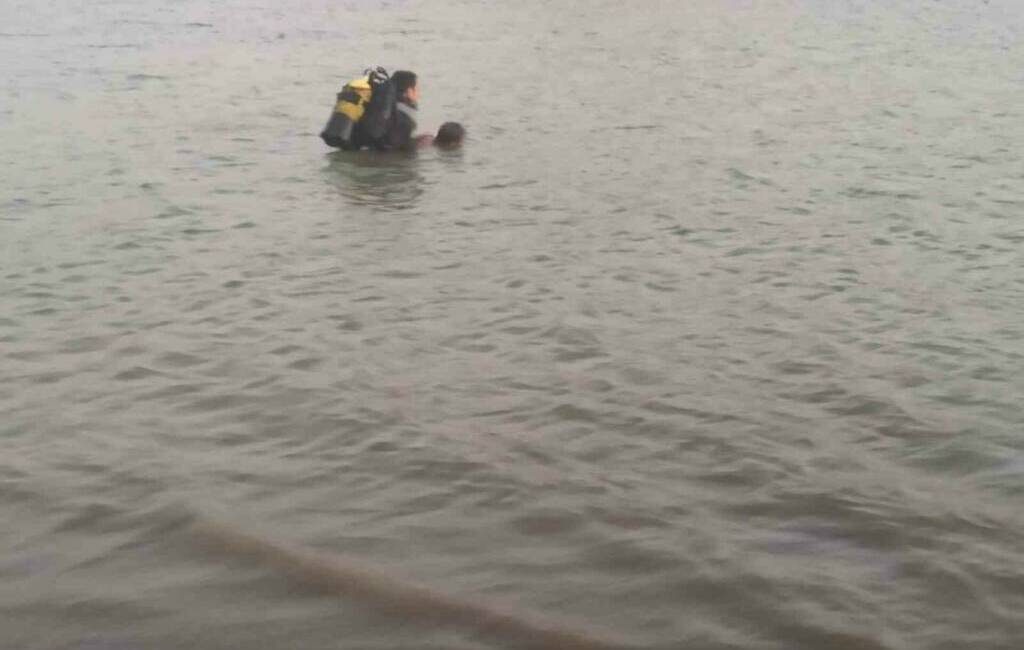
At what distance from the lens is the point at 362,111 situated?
13.4 meters

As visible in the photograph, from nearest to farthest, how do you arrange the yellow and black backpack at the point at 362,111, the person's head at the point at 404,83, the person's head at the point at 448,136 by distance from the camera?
the yellow and black backpack at the point at 362,111 → the person's head at the point at 404,83 → the person's head at the point at 448,136

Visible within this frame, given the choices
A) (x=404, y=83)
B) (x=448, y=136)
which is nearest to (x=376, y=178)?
(x=404, y=83)

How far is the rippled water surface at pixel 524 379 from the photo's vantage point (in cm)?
449

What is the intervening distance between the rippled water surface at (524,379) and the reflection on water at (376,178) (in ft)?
0.27

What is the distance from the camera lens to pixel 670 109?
55.6ft

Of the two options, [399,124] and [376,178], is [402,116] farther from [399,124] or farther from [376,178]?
[376,178]

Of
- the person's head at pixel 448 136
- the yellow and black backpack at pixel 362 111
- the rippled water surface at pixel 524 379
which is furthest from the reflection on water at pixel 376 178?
the person's head at pixel 448 136

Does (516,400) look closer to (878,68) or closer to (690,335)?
(690,335)

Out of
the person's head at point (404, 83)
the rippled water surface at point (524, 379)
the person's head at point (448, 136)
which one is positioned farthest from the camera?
the person's head at point (448, 136)

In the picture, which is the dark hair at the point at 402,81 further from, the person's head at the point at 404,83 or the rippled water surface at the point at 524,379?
the rippled water surface at the point at 524,379

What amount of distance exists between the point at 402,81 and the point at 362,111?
0.59 meters

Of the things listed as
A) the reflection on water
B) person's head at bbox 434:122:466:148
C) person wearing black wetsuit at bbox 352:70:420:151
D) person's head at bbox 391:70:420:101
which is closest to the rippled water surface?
the reflection on water

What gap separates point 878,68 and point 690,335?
1473 centimetres

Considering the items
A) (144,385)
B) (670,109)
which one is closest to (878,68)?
(670,109)
